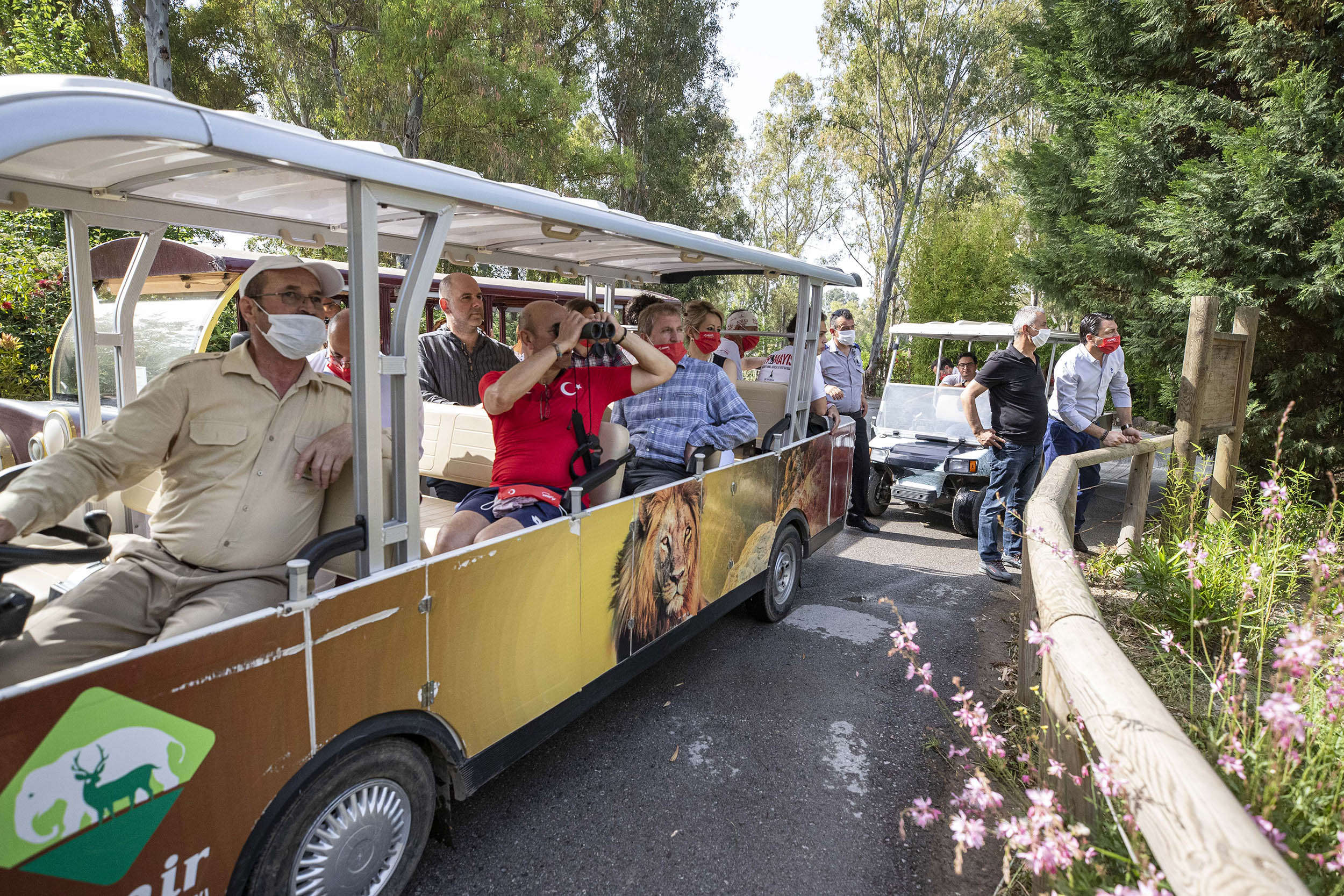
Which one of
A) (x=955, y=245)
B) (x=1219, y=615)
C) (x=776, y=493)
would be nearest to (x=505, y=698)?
(x=776, y=493)

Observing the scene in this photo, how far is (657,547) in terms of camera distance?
3490mm

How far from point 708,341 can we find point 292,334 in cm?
279

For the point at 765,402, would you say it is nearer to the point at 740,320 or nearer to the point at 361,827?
the point at 740,320

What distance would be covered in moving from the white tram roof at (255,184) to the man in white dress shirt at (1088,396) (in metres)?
2.41

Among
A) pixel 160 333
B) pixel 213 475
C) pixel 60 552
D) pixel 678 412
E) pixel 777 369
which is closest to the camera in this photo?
pixel 60 552

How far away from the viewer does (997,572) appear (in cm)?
585

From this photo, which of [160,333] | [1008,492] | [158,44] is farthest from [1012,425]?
[158,44]

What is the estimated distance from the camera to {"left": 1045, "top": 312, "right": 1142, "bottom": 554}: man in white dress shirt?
5586 mm

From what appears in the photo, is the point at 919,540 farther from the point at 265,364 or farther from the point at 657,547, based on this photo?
the point at 265,364

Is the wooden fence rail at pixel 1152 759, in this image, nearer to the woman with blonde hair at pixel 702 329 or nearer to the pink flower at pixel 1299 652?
the pink flower at pixel 1299 652

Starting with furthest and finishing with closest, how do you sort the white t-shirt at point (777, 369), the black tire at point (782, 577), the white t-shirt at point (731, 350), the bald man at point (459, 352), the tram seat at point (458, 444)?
the white t-shirt at point (777, 369) < the white t-shirt at point (731, 350) < the black tire at point (782, 577) < the bald man at point (459, 352) < the tram seat at point (458, 444)

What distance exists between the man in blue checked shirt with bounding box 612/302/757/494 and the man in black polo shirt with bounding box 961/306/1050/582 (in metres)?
2.26

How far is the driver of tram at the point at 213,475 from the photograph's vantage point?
2.12 m

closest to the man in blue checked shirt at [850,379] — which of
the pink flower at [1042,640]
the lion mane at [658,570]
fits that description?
the lion mane at [658,570]
